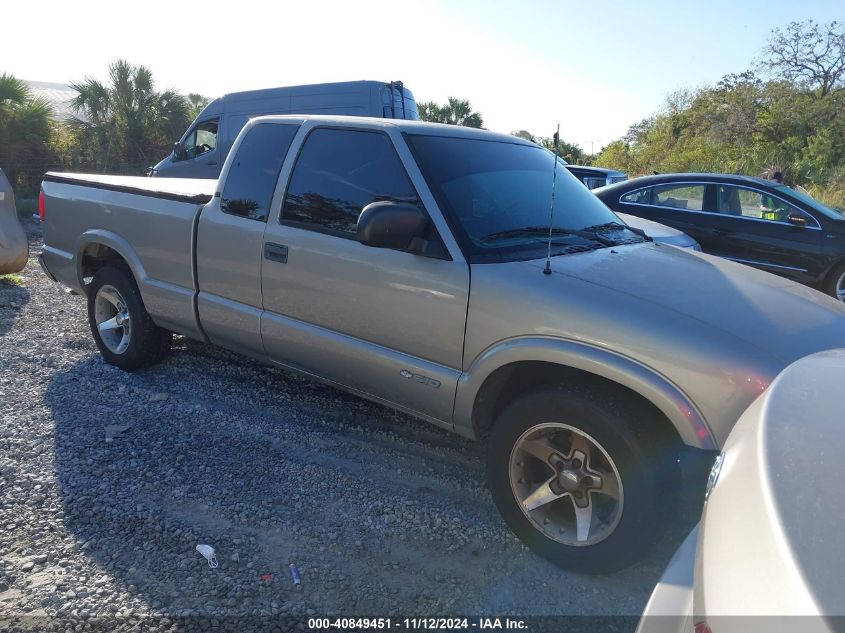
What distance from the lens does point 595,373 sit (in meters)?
2.61

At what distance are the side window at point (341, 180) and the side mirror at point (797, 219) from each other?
641cm

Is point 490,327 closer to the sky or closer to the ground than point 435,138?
closer to the ground

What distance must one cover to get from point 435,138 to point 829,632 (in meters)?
3.07

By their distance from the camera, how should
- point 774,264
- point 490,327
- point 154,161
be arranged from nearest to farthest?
point 490,327 → point 774,264 → point 154,161

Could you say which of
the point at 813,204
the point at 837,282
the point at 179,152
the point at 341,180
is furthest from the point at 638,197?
the point at 179,152

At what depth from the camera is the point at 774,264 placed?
7.96 meters

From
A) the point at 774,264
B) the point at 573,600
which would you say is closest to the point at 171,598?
the point at 573,600

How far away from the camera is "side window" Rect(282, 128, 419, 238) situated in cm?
345

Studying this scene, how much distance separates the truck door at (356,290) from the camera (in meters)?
3.11

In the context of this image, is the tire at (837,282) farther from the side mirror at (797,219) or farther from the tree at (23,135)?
the tree at (23,135)

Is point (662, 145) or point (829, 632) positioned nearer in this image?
point (829, 632)

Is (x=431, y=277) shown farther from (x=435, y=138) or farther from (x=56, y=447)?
(x=56, y=447)

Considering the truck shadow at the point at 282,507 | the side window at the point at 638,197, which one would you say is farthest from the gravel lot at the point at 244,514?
the side window at the point at 638,197

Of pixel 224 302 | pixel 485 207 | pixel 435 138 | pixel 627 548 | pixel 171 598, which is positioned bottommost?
pixel 171 598
